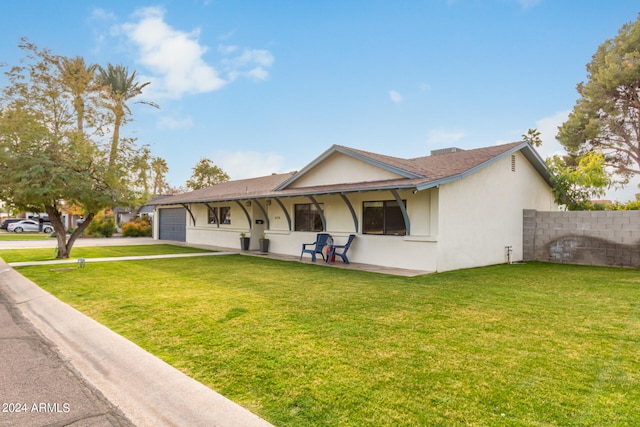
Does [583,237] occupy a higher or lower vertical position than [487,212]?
lower

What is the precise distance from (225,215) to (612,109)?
76.9 ft

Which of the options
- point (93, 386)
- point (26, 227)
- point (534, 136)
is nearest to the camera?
point (93, 386)

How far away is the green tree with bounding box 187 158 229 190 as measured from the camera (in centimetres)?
4825

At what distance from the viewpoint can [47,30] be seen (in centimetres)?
1608

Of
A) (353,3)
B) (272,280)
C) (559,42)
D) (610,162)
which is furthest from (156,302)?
(610,162)

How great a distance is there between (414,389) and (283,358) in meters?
1.43

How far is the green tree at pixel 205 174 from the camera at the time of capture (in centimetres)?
4825

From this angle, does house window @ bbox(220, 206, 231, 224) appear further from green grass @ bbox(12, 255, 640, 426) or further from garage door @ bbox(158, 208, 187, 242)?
green grass @ bbox(12, 255, 640, 426)

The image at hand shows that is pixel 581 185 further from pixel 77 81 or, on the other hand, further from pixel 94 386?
pixel 77 81

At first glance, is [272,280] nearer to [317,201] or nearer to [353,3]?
[317,201]

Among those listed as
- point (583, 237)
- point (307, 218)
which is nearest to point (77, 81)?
point (307, 218)

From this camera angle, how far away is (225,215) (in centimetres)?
1969

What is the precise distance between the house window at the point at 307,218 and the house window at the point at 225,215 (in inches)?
220

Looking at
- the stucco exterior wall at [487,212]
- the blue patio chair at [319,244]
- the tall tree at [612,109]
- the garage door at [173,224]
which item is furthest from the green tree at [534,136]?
the garage door at [173,224]
